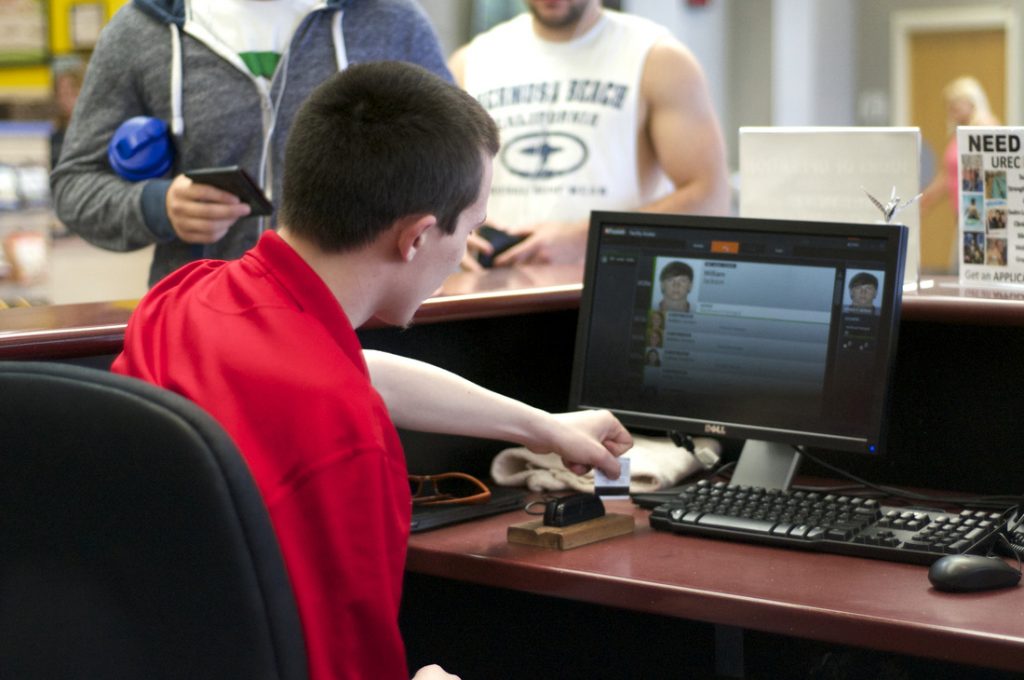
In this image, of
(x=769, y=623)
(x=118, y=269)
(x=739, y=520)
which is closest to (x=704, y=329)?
(x=739, y=520)

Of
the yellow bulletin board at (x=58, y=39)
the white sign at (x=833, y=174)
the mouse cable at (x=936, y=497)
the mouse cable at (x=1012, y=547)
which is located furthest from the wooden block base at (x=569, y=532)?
the yellow bulletin board at (x=58, y=39)

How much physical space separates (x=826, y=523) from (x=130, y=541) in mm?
938

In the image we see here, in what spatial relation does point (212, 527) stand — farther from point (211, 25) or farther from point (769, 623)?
point (211, 25)

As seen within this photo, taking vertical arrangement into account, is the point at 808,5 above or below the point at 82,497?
above

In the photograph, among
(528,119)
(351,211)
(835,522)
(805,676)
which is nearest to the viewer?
(351,211)

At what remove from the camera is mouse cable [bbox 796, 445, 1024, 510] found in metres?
1.81

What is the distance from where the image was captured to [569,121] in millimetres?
2779

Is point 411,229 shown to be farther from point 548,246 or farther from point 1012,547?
point 548,246

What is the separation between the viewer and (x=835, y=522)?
1.59m

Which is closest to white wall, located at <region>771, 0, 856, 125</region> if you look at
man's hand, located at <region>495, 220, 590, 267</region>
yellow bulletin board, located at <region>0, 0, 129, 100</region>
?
yellow bulletin board, located at <region>0, 0, 129, 100</region>

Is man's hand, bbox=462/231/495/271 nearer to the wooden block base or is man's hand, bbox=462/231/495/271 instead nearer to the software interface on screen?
the software interface on screen

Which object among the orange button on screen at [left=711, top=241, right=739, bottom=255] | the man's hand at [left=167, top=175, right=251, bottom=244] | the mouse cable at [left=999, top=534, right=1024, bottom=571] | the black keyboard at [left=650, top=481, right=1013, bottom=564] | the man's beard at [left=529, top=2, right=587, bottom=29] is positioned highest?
the man's beard at [left=529, top=2, right=587, bottom=29]

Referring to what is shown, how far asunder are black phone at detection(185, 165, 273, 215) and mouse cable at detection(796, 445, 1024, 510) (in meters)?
0.82

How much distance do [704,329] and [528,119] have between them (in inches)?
44.0
